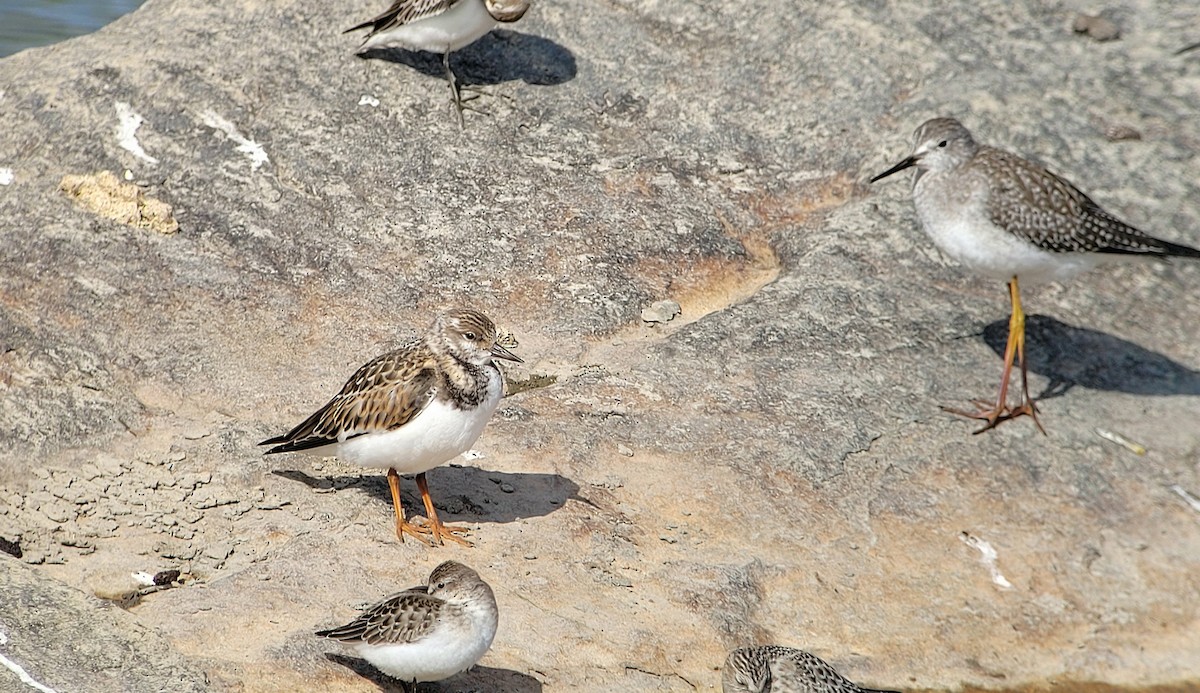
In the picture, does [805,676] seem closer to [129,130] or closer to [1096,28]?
[129,130]

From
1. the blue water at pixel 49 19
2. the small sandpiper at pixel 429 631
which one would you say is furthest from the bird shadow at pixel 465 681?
the blue water at pixel 49 19

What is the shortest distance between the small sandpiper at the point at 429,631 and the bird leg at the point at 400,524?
4.48 ft

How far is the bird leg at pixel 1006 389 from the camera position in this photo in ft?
32.8

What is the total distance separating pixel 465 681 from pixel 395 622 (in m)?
0.75

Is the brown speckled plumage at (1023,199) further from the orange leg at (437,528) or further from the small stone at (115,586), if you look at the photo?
the small stone at (115,586)

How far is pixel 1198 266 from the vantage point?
39.1 ft

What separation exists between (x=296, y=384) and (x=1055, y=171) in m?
6.95

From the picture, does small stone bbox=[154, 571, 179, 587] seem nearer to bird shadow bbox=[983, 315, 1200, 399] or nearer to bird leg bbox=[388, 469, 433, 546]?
bird leg bbox=[388, 469, 433, 546]

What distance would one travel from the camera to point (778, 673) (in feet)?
24.0

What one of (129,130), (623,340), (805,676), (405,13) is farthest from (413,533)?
(405,13)

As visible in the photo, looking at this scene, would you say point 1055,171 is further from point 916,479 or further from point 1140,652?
point 1140,652

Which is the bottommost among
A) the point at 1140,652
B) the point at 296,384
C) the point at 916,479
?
the point at 1140,652

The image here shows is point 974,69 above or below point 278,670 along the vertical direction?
below

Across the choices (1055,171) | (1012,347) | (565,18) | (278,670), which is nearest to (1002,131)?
(1055,171)
